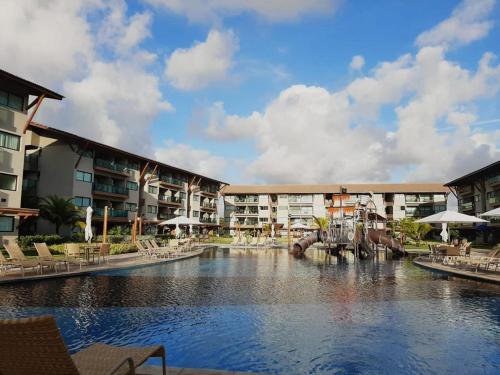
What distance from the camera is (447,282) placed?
14430 millimetres

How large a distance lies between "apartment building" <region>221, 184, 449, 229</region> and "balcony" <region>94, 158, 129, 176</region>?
26359 millimetres

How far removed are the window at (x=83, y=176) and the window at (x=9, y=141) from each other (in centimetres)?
921

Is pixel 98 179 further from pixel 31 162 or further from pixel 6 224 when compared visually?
pixel 6 224

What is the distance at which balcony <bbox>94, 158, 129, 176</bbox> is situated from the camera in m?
39.1

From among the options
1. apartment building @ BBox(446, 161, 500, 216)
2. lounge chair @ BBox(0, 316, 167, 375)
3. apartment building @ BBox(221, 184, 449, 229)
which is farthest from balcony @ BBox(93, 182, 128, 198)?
apartment building @ BBox(446, 161, 500, 216)

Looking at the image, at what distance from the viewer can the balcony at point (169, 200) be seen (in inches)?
2058

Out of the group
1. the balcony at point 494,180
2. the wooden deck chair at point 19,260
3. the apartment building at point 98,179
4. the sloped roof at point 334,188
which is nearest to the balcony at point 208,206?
the apartment building at point 98,179

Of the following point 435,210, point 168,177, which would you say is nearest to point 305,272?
point 168,177

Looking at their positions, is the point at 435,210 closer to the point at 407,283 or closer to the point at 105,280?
the point at 407,283

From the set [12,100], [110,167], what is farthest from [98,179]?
[12,100]

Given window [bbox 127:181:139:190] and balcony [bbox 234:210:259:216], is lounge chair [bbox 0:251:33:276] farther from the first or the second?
balcony [bbox 234:210:259:216]

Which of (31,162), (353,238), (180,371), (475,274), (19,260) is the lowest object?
(180,371)

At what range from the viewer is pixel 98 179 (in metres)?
41.3

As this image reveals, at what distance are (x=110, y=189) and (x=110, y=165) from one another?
101 inches
